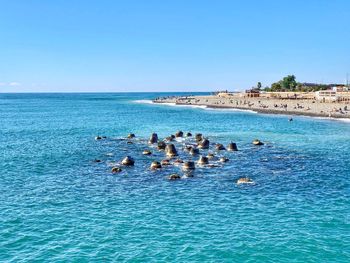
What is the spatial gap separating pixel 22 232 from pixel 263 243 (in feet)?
57.8

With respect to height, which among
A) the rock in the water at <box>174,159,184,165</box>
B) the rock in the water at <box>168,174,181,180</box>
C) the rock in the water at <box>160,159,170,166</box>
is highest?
the rock in the water at <box>160,159,170,166</box>

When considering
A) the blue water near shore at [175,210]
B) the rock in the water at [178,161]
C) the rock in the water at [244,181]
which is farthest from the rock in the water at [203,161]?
the rock in the water at [244,181]

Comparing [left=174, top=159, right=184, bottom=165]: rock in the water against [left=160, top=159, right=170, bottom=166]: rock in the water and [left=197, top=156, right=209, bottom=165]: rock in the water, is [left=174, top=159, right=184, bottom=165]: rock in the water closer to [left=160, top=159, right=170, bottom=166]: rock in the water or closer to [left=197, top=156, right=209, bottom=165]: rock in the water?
[left=160, top=159, right=170, bottom=166]: rock in the water

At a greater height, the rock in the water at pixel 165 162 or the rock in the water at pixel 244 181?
the rock in the water at pixel 165 162

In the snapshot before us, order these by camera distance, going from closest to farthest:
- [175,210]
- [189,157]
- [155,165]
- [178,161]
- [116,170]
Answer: [175,210], [116,170], [155,165], [178,161], [189,157]

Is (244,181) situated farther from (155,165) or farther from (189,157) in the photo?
(189,157)

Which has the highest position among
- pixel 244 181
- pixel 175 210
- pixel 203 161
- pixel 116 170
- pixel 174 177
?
pixel 203 161

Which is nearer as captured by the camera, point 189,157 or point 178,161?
point 178,161

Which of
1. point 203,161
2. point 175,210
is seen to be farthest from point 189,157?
point 175,210

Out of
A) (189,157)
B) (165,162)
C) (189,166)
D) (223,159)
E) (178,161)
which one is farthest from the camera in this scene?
(189,157)

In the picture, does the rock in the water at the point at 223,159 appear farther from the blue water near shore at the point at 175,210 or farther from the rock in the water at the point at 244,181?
the rock in the water at the point at 244,181

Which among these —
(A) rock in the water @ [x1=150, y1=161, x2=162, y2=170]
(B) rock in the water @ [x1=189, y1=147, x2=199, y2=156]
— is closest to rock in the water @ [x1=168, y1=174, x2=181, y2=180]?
(A) rock in the water @ [x1=150, y1=161, x2=162, y2=170]

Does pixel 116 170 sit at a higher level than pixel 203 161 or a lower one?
lower

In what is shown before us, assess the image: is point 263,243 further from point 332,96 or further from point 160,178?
point 332,96
